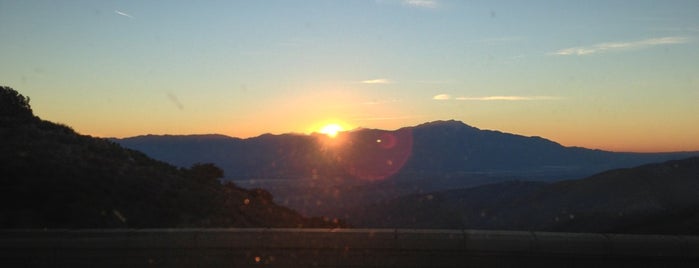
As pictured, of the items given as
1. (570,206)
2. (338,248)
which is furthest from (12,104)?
(570,206)

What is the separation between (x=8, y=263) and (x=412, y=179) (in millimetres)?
188834

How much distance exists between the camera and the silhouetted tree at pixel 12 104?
1212 inches

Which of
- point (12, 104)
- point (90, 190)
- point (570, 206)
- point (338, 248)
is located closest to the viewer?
point (338, 248)

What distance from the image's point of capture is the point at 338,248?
9.46 meters

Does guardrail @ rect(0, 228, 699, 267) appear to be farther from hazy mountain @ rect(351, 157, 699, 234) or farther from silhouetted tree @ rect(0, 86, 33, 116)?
hazy mountain @ rect(351, 157, 699, 234)

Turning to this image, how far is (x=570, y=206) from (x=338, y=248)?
284 feet

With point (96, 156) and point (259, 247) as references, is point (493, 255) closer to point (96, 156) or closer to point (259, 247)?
point (259, 247)

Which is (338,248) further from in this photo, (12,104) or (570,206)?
(570,206)

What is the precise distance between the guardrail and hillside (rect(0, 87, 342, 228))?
6.67 m

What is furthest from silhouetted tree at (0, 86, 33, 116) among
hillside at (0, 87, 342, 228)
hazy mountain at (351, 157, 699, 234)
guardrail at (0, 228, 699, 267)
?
hazy mountain at (351, 157, 699, 234)

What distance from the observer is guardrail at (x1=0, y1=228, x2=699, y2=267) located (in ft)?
30.0

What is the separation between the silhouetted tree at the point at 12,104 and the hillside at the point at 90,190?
3.01ft

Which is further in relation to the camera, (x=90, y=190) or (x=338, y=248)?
(x=90, y=190)

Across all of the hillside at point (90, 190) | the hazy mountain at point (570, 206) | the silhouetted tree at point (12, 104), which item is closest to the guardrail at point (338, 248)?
the hillside at point (90, 190)
